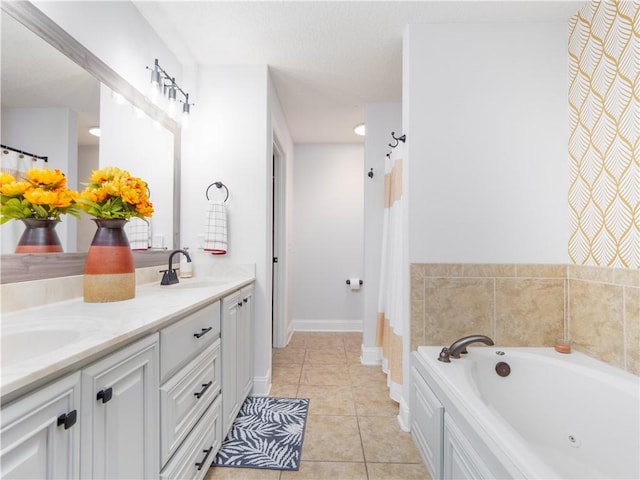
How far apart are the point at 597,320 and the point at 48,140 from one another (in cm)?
268

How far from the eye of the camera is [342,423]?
1.87 metres

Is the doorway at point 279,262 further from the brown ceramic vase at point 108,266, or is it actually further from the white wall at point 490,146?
the brown ceramic vase at point 108,266

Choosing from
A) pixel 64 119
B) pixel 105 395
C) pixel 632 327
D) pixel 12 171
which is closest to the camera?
pixel 105 395

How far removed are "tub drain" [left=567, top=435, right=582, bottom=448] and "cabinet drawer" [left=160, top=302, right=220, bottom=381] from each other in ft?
5.64

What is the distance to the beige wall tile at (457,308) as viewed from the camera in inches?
70.5

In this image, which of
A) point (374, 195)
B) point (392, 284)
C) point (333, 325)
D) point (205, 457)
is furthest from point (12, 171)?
point (333, 325)

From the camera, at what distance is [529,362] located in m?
1.60

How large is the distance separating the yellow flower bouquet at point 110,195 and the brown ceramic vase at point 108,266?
4cm

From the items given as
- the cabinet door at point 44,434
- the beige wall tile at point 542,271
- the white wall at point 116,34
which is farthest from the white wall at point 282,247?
the cabinet door at point 44,434

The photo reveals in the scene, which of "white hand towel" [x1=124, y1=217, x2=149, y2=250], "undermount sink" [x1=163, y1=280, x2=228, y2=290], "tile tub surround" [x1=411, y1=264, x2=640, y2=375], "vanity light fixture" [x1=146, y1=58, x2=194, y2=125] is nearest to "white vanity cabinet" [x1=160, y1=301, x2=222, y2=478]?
"undermount sink" [x1=163, y1=280, x2=228, y2=290]

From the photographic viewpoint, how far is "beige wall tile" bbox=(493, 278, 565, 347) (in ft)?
5.84

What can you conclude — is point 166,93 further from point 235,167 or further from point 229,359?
point 229,359

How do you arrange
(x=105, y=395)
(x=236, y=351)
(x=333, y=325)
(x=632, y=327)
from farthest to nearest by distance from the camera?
(x=333, y=325), (x=236, y=351), (x=632, y=327), (x=105, y=395)

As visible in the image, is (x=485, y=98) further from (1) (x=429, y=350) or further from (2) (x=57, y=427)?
(2) (x=57, y=427)
